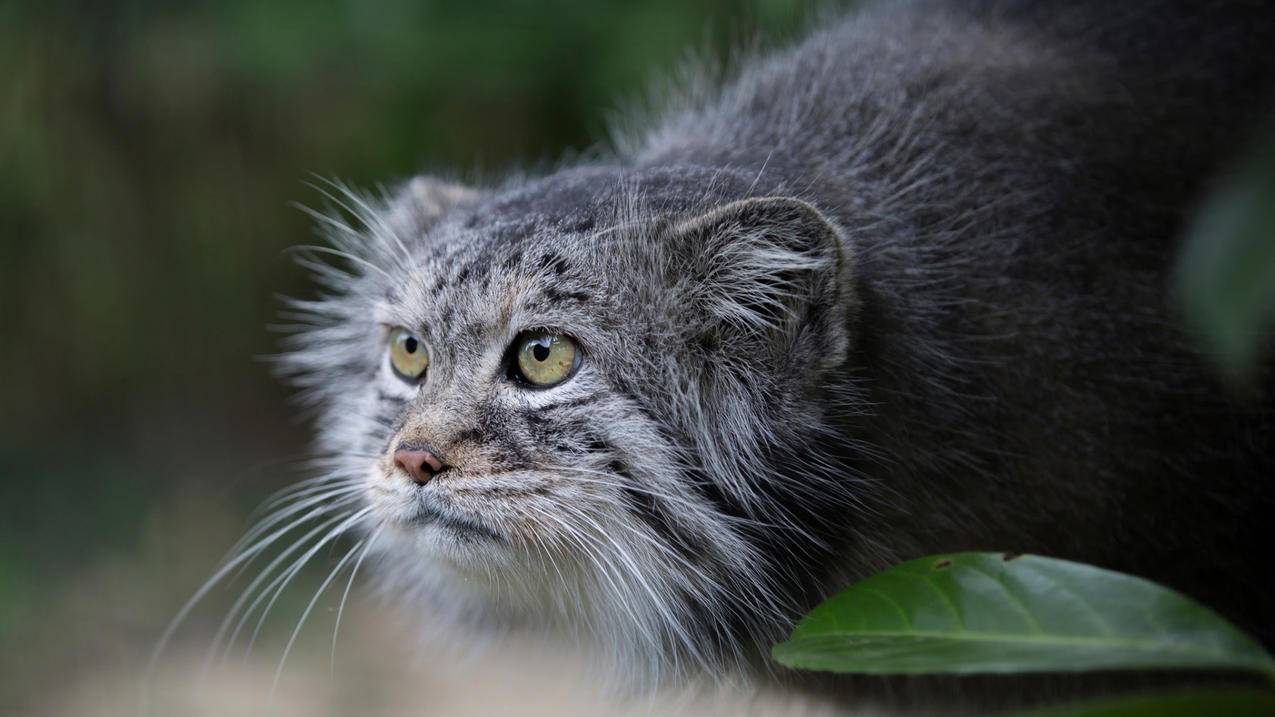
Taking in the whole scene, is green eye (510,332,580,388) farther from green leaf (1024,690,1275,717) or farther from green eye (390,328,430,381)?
green leaf (1024,690,1275,717)

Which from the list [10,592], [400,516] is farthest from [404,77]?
[400,516]

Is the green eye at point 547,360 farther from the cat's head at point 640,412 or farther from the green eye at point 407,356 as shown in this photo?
the green eye at point 407,356

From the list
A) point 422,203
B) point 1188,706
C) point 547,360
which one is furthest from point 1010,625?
point 422,203

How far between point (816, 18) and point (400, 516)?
2036 mm

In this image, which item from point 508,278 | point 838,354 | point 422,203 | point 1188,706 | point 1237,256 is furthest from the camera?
point 422,203

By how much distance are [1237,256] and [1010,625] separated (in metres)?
0.66

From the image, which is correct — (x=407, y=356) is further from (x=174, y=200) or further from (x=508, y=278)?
(x=174, y=200)

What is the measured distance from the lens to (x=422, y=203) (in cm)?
292

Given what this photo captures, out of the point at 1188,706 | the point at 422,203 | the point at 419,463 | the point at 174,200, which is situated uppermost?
the point at 174,200

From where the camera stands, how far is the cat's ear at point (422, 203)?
9.50 ft

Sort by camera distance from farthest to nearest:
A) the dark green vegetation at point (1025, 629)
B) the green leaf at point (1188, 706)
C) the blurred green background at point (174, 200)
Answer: the blurred green background at point (174, 200) < the dark green vegetation at point (1025, 629) < the green leaf at point (1188, 706)

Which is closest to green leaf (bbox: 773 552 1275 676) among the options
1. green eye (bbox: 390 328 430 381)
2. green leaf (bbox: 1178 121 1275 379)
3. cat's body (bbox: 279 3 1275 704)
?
green leaf (bbox: 1178 121 1275 379)

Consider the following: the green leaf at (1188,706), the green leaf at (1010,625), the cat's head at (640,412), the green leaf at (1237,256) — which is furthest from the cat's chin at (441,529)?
the green leaf at (1237,256)

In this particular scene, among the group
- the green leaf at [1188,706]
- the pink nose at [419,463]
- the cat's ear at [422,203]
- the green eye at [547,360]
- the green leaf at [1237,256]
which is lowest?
the green leaf at [1188,706]
